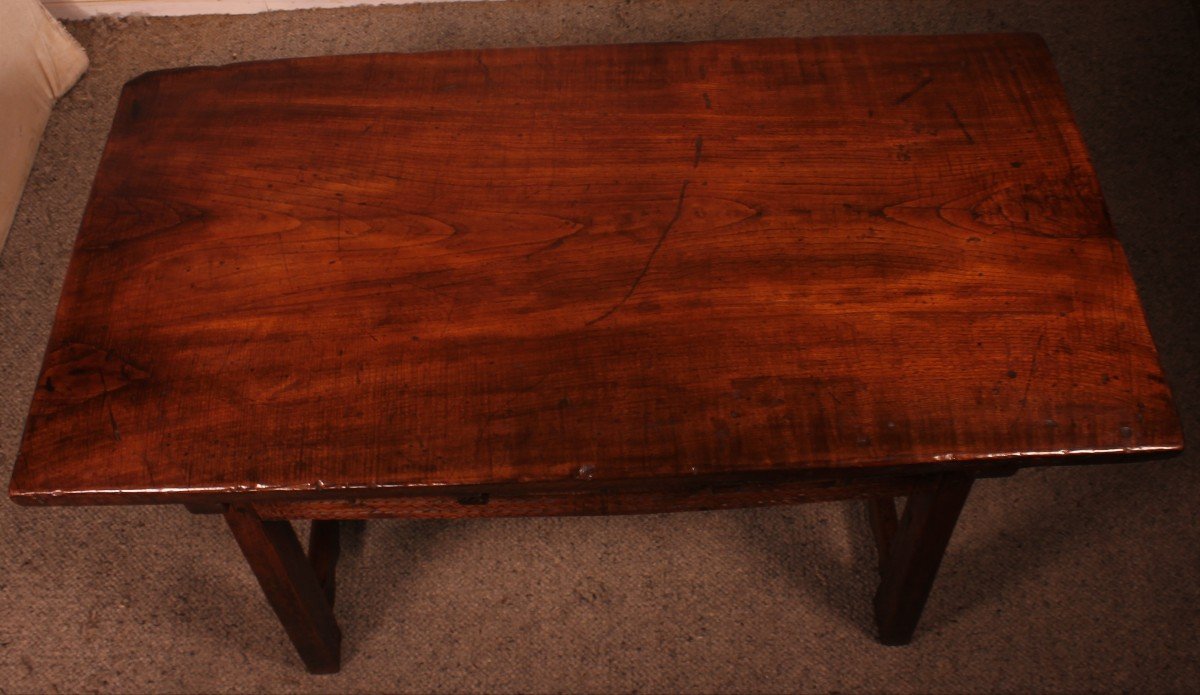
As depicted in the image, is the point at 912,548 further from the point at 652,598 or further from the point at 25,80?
the point at 25,80

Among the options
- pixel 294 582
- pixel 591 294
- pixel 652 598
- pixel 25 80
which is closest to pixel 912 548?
pixel 652 598

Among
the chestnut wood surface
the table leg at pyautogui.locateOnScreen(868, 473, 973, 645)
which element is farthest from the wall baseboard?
the table leg at pyautogui.locateOnScreen(868, 473, 973, 645)

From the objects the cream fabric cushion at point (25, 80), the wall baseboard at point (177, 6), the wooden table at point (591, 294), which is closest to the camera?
the wooden table at point (591, 294)

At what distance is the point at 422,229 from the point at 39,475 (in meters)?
0.44

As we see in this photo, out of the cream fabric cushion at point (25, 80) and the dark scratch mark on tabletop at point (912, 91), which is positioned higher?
the dark scratch mark on tabletop at point (912, 91)

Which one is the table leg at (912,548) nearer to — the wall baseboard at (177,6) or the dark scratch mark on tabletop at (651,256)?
the dark scratch mark on tabletop at (651,256)

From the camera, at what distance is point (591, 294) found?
109 centimetres

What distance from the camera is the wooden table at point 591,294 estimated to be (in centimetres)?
100

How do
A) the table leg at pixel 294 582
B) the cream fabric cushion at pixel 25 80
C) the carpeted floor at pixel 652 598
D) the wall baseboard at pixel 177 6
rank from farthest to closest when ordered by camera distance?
the wall baseboard at pixel 177 6
the cream fabric cushion at pixel 25 80
the carpeted floor at pixel 652 598
the table leg at pixel 294 582

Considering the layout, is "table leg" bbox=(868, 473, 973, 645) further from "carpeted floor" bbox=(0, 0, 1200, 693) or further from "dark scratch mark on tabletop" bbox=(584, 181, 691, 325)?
"dark scratch mark on tabletop" bbox=(584, 181, 691, 325)

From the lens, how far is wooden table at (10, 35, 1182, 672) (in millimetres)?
998

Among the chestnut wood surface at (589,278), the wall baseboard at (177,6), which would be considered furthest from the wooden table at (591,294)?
the wall baseboard at (177,6)

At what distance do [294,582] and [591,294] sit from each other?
0.51m

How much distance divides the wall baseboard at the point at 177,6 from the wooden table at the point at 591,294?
3.08 ft
